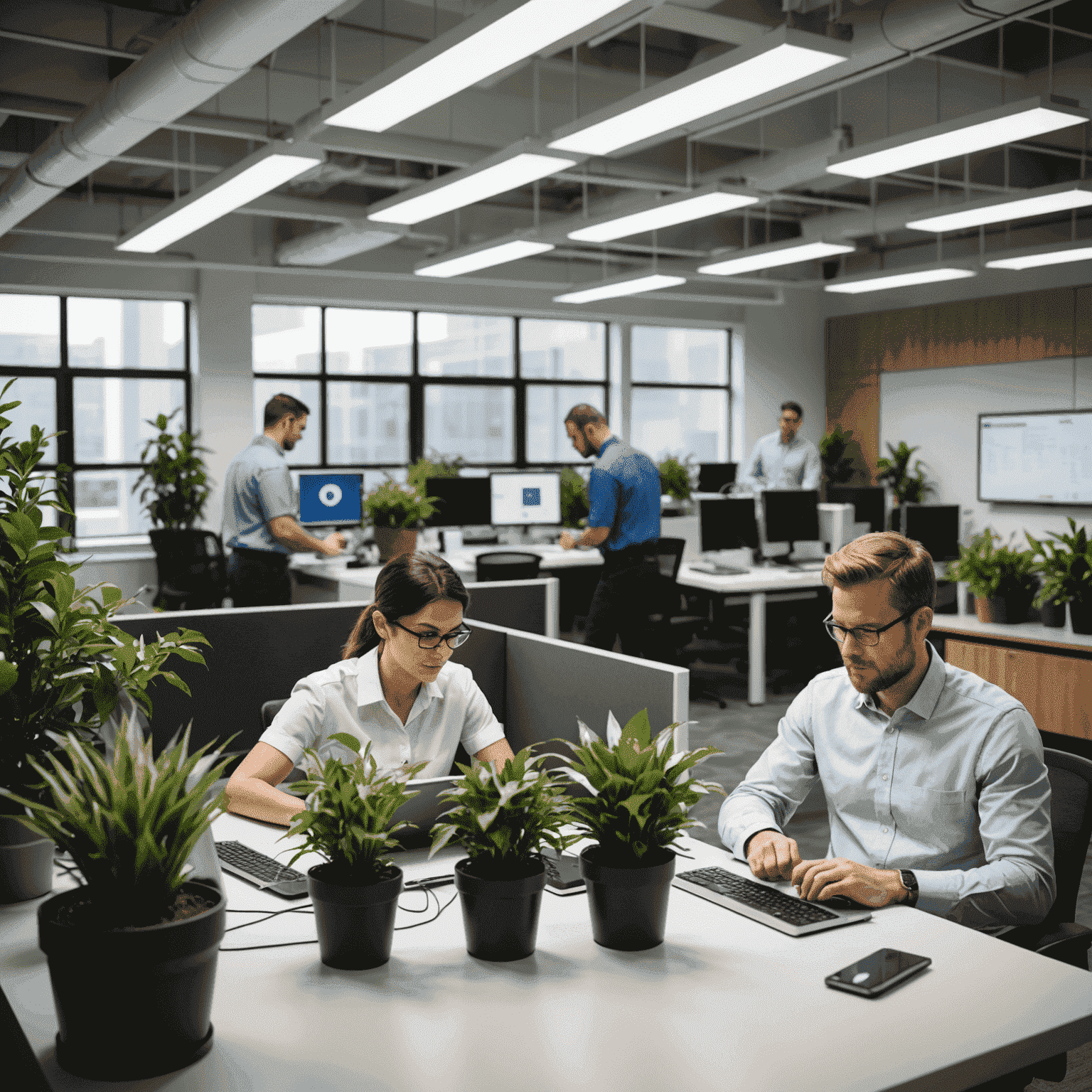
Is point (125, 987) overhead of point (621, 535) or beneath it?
beneath

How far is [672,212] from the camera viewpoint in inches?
227

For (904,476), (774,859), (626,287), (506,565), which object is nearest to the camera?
(774,859)

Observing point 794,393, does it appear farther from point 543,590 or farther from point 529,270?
point 543,590

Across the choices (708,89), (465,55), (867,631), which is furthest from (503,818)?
(708,89)

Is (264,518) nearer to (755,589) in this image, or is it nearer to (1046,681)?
(755,589)

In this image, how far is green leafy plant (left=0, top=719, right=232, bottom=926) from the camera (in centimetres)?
114

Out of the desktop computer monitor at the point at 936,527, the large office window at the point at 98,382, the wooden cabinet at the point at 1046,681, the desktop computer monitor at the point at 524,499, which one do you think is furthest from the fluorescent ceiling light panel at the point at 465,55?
the large office window at the point at 98,382

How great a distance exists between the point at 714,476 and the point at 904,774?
717 centimetres

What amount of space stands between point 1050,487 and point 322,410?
602cm

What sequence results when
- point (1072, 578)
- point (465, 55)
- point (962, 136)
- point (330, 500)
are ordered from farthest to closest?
1. point (330, 500)
2. point (962, 136)
3. point (1072, 578)
4. point (465, 55)

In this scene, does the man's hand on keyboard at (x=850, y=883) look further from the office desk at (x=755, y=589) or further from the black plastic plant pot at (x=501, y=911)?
the office desk at (x=755, y=589)

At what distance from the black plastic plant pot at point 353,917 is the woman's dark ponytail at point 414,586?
0.79 metres

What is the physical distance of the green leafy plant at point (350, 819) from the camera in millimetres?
1393

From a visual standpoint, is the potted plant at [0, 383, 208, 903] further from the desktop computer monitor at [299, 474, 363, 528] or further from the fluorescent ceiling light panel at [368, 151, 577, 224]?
the desktop computer monitor at [299, 474, 363, 528]
